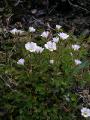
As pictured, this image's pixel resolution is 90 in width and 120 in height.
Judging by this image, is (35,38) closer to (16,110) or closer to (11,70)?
(11,70)

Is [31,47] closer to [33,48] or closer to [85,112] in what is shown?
[33,48]

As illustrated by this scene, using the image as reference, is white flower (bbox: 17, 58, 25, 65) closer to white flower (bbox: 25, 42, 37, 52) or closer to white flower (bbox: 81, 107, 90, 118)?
white flower (bbox: 25, 42, 37, 52)

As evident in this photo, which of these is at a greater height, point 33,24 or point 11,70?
point 11,70

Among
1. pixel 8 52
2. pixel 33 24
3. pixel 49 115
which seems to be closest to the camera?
pixel 49 115

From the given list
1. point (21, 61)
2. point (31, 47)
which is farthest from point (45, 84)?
point (31, 47)

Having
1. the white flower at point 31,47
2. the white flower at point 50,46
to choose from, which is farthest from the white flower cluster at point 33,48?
the white flower at point 50,46

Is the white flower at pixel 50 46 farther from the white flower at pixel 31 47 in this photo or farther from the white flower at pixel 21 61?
the white flower at pixel 21 61

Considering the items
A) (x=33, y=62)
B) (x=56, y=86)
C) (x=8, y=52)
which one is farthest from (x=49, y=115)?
(x=8, y=52)

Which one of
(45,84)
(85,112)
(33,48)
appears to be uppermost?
(33,48)
